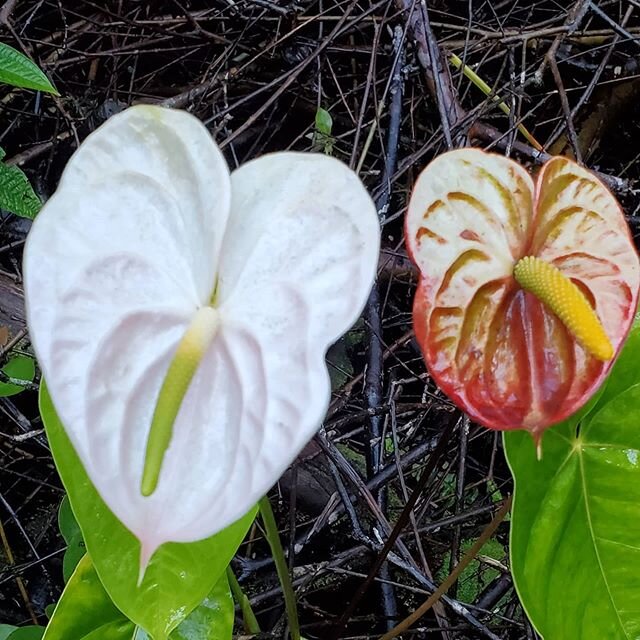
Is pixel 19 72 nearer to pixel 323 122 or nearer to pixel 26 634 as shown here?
pixel 323 122

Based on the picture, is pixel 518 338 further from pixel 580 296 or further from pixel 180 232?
pixel 180 232

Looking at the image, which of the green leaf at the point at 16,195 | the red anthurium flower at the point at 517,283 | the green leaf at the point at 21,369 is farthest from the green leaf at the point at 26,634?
the red anthurium flower at the point at 517,283

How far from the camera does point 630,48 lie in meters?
1.29

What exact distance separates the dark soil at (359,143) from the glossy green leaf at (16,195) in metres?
0.19

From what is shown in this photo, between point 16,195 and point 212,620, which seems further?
point 16,195

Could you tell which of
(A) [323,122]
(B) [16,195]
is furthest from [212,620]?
(A) [323,122]

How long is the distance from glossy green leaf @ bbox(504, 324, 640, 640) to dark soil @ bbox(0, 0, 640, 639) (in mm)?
305

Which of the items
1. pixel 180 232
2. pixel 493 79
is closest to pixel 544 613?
pixel 180 232

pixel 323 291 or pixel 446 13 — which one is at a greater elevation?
pixel 323 291

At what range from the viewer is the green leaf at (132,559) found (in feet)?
1.74

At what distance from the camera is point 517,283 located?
56 cm

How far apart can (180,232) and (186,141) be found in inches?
2.4

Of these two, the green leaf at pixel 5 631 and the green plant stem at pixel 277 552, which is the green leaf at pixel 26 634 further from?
the green plant stem at pixel 277 552

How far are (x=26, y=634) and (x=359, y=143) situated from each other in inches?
34.3
